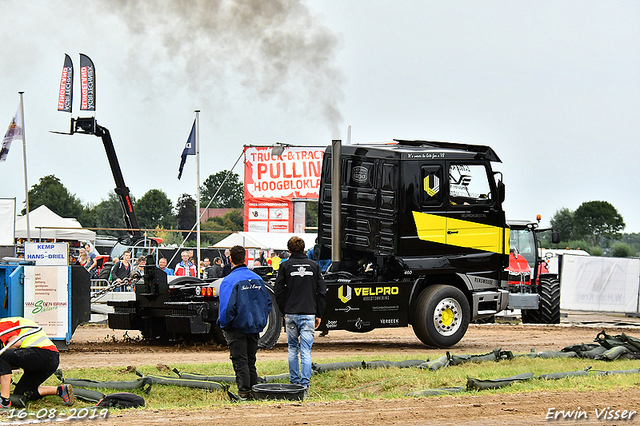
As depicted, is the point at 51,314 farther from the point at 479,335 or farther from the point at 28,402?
the point at 479,335

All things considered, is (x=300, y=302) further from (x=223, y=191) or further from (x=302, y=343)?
(x=223, y=191)

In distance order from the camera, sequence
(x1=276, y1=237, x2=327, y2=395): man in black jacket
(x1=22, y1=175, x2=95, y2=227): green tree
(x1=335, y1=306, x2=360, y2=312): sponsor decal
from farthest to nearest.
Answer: (x1=22, y1=175, x2=95, y2=227): green tree → (x1=335, y1=306, x2=360, y2=312): sponsor decal → (x1=276, y1=237, x2=327, y2=395): man in black jacket

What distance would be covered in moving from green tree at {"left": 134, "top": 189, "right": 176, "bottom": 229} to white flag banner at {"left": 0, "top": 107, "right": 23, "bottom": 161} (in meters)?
78.2

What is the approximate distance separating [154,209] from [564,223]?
5148 cm

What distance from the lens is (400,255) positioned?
13.5m

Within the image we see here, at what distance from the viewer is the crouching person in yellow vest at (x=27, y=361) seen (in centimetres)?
800

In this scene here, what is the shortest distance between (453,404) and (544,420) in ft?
3.36

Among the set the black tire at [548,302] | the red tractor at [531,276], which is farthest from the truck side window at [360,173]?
the black tire at [548,302]

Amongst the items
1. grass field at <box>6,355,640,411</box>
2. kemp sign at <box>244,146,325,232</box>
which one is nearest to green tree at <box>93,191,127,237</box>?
kemp sign at <box>244,146,325,232</box>

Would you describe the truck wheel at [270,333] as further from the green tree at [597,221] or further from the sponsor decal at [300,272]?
the green tree at [597,221]

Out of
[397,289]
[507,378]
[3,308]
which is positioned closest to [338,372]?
[507,378]

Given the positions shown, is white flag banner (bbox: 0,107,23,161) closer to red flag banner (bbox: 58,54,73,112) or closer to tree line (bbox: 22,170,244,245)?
red flag banner (bbox: 58,54,73,112)

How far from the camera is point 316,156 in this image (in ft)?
96.8

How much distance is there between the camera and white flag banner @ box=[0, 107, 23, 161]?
24.2 metres
